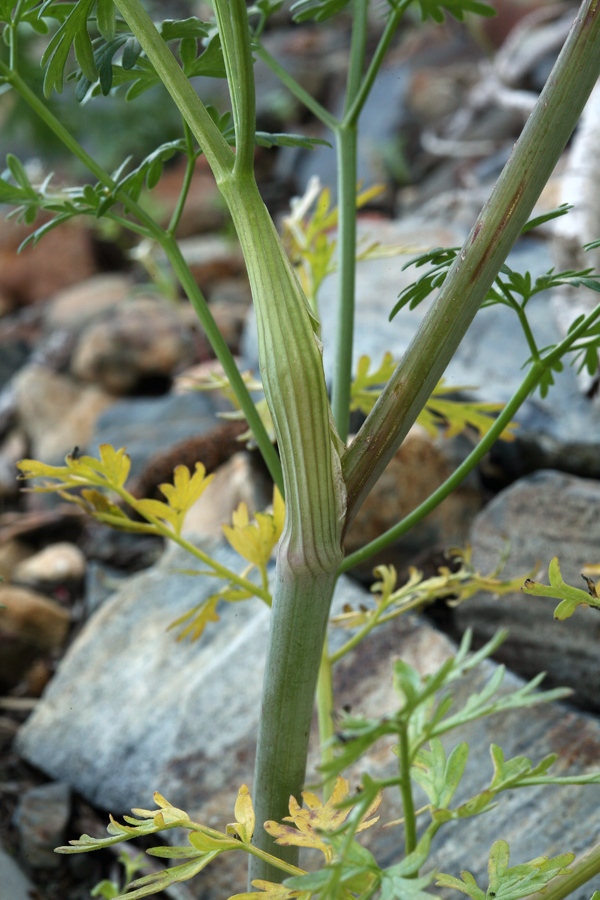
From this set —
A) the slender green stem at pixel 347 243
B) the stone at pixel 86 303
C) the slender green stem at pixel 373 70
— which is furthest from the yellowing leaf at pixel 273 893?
the stone at pixel 86 303

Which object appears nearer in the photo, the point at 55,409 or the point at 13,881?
Answer: the point at 13,881

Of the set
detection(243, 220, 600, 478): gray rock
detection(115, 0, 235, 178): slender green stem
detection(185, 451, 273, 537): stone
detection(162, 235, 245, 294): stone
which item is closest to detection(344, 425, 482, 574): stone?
detection(243, 220, 600, 478): gray rock

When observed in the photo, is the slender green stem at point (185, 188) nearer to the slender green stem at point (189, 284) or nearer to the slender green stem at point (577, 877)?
the slender green stem at point (189, 284)

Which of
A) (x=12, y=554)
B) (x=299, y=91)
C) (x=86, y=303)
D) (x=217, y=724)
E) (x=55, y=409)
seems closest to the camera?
(x=299, y=91)

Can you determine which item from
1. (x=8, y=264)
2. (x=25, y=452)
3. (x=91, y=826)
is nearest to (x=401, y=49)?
(x=8, y=264)

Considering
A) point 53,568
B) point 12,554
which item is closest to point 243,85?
point 53,568

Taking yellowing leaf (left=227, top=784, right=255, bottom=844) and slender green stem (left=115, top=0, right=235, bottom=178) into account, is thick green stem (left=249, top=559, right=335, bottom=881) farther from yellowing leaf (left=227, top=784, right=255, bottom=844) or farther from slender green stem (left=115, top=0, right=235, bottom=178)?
slender green stem (left=115, top=0, right=235, bottom=178)

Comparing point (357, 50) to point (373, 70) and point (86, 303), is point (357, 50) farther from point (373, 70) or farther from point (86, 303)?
point (86, 303)
